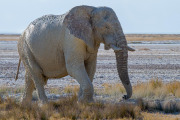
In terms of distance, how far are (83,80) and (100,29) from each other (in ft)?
4.46

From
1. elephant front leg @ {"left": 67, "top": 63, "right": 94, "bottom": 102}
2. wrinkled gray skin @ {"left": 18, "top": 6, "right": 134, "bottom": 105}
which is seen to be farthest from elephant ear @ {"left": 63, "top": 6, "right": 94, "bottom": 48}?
elephant front leg @ {"left": 67, "top": 63, "right": 94, "bottom": 102}

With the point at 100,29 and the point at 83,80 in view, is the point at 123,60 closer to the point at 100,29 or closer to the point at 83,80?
the point at 100,29

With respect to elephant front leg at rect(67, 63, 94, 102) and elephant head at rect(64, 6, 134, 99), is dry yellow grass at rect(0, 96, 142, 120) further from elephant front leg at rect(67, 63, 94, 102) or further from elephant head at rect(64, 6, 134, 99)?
elephant head at rect(64, 6, 134, 99)

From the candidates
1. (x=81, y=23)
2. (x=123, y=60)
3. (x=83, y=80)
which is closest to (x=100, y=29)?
(x=81, y=23)

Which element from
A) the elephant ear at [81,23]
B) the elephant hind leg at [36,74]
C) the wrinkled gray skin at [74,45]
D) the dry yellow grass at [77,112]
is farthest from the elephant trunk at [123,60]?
the elephant hind leg at [36,74]

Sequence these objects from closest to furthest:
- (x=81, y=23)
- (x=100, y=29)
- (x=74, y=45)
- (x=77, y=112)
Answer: (x=77, y=112), (x=74, y=45), (x=100, y=29), (x=81, y=23)

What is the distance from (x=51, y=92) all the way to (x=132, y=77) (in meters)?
5.60

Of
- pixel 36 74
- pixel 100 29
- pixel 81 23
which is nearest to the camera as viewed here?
pixel 100 29

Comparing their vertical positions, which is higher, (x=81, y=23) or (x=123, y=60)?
(x=81, y=23)

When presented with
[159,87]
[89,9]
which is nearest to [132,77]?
[159,87]

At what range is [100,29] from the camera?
10.6 m

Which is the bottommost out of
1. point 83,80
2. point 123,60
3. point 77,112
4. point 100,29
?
point 77,112

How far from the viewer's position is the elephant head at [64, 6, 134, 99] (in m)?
10.4

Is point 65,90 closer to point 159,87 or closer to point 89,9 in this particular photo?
point 159,87
